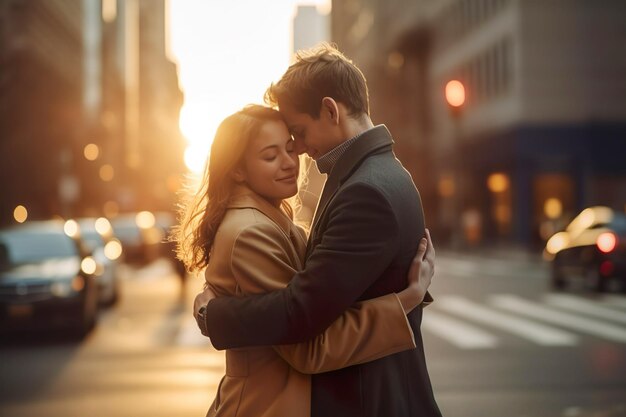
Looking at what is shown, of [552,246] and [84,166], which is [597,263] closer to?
[552,246]

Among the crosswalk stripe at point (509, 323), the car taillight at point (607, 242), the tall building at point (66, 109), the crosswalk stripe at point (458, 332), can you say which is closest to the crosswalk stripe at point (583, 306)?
the car taillight at point (607, 242)

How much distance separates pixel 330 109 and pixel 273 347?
796 mm

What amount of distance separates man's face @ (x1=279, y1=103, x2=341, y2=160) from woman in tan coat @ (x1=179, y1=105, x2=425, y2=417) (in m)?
0.05

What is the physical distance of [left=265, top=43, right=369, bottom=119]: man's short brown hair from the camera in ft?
10.1

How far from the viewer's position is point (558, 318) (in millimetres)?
16266

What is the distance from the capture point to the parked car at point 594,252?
19.1 m

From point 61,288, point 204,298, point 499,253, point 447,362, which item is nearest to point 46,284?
point 61,288

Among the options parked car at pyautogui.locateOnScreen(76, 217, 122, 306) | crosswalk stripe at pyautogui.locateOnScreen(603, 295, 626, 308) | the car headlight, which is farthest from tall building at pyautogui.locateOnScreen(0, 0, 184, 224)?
crosswalk stripe at pyautogui.locateOnScreen(603, 295, 626, 308)

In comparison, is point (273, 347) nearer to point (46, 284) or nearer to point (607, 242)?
point (46, 284)

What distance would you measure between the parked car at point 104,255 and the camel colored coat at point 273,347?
544 inches

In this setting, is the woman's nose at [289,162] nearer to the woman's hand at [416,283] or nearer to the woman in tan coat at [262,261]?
the woman in tan coat at [262,261]

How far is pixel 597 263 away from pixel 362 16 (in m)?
76.5

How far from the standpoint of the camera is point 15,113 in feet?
164

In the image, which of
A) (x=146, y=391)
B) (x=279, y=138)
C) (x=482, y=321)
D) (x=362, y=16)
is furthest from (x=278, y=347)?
(x=362, y=16)
